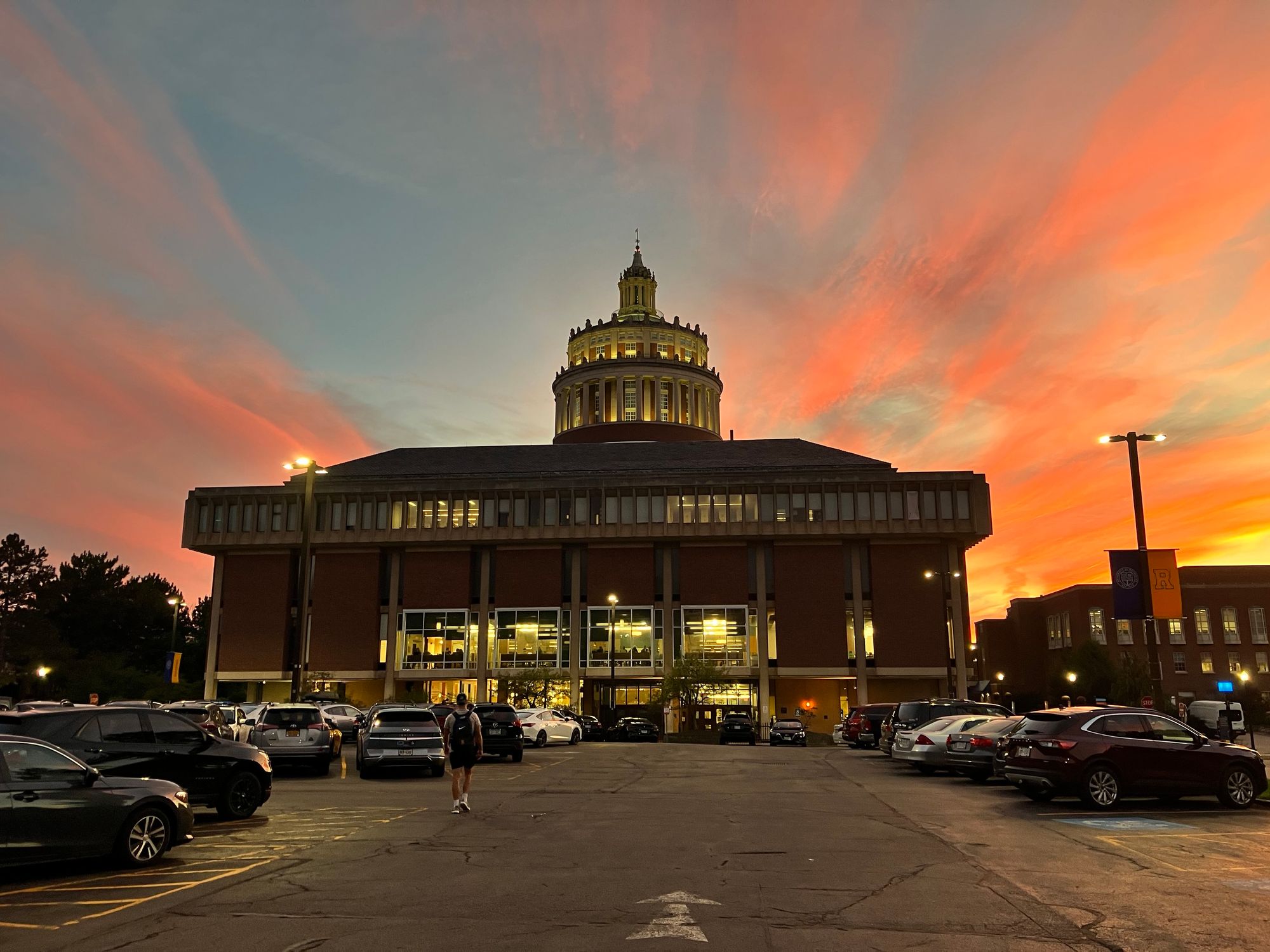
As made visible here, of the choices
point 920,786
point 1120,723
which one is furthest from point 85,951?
point 920,786

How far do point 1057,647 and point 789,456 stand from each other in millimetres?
38226

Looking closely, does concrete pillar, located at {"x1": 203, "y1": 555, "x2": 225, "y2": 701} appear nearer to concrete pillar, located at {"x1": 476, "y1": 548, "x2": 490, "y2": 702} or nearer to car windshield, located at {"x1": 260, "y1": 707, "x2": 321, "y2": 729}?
concrete pillar, located at {"x1": 476, "y1": 548, "x2": 490, "y2": 702}

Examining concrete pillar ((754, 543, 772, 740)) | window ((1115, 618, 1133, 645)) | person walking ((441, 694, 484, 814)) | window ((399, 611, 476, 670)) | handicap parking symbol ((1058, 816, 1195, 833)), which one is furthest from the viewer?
window ((1115, 618, 1133, 645))

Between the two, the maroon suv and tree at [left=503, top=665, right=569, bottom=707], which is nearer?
the maroon suv

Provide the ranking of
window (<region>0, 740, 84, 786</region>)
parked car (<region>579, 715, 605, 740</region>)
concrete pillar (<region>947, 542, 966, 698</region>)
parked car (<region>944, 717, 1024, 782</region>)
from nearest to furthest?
window (<region>0, 740, 84, 786</region>), parked car (<region>944, 717, 1024, 782</region>), parked car (<region>579, 715, 605, 740</region>), concrete pillar (<region>947, 542, 966, 698</region>)

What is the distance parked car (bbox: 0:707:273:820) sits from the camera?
13.6 m

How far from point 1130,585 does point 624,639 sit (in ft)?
193

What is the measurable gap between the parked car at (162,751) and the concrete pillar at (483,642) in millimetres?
65866

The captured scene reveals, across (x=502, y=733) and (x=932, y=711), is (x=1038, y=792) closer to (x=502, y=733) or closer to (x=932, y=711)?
(x=932, y=711)

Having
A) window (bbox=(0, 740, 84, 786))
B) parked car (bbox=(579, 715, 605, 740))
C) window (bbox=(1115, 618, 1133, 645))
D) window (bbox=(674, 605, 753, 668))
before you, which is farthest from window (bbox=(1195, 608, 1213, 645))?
window (bbox=(0, 740, 84, 786))

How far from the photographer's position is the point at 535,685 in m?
76.2

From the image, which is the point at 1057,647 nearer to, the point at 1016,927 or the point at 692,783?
the point at 692,783

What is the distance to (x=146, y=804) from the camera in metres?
11.1

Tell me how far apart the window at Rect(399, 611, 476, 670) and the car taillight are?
68.2 m
